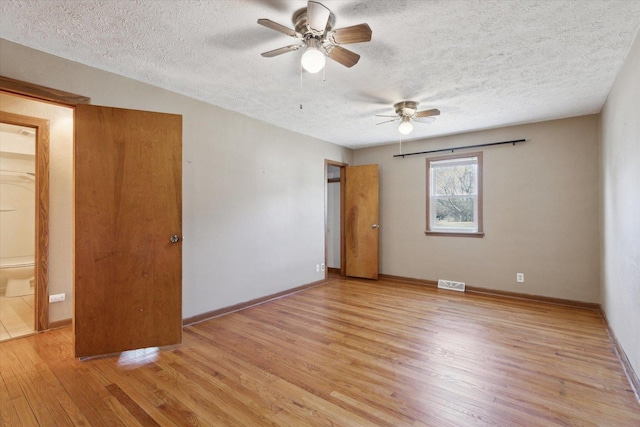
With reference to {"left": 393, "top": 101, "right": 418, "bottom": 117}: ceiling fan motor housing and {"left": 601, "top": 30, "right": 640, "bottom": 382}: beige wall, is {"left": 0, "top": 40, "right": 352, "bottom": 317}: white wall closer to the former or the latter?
{"left": 393, "top": 101, "right": 418, "bottom": 117}: ceiling fan motor housing

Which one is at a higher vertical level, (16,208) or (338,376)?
(16,208)

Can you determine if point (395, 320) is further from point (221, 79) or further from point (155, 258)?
point (221, 79)

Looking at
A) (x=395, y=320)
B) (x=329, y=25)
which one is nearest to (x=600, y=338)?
(x=395, y=320)

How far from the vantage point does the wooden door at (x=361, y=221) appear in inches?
217

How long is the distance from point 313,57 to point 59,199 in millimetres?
2897

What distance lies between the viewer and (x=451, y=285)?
482cm

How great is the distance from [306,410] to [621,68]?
365 cm

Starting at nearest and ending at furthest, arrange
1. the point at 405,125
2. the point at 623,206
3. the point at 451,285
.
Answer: the point at 623,206 → the point at 405,125 → the point at 451,285

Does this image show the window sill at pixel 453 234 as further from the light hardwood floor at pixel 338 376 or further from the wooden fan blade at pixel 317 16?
the wooden fan blade at pixel 317 16

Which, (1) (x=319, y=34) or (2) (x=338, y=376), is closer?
(1) (x=319, y=34)

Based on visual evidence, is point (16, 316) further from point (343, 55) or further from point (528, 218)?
point (528, 218)

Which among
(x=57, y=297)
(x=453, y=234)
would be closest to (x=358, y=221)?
(x=453, y=234)

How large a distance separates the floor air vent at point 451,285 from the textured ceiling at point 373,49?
263cm

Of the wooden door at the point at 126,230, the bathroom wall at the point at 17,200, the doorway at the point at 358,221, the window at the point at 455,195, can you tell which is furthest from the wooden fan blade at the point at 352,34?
the bathroom wall at the point at 17,200
